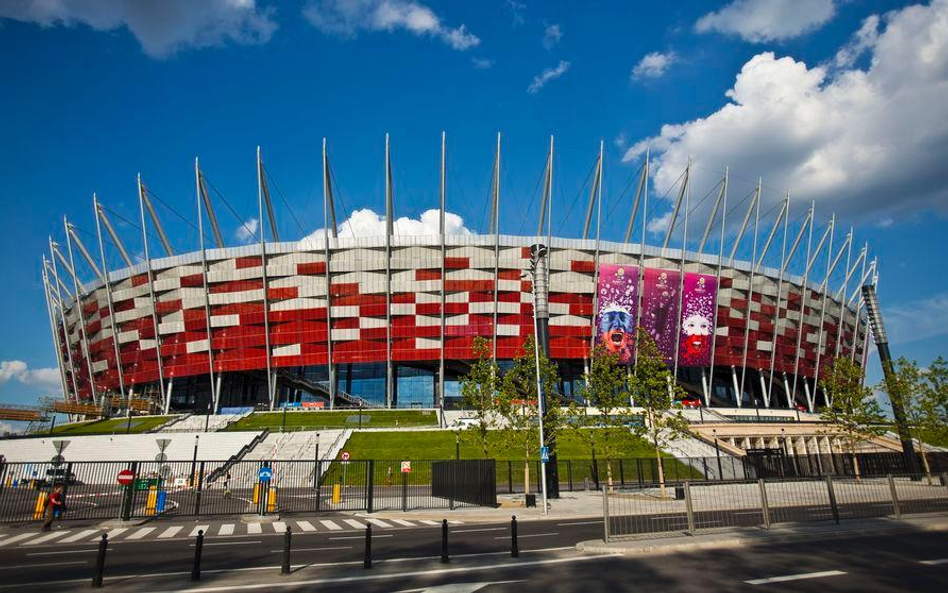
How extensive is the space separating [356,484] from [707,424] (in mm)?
38122

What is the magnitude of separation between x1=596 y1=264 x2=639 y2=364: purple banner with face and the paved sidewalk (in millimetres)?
62947

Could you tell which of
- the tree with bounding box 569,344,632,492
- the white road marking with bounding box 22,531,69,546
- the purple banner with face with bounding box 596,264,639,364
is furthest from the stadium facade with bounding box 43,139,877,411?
the white road marking with bounding box 22,531,69,546

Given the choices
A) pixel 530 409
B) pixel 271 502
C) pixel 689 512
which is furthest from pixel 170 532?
pixel 530 409

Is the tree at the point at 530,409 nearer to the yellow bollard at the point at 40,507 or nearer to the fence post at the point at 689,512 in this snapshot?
the fence post at the point at 689,512

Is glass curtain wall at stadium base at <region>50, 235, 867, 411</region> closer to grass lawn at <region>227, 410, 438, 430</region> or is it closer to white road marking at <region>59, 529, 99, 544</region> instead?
grass lawn at <region>227, 410, 438, 430</region>

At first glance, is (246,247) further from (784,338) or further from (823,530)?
(784,338)

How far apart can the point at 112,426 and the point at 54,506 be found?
55289mm

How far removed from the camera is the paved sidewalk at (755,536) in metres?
12.6

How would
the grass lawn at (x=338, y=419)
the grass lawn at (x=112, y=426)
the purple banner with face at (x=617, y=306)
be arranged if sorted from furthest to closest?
the purple banner with face at (x=617, y=306) → the grass lawn at (x=112, y=426) → the grass lawn at (x=338, y=419)

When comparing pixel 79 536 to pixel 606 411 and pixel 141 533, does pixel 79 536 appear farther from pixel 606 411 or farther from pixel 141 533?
pixel 606 411

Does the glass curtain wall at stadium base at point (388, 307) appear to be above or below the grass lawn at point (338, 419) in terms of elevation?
above

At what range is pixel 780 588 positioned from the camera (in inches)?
347

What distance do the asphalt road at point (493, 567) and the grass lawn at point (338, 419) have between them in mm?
45317

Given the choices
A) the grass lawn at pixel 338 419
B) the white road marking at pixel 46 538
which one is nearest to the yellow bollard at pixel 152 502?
the white road marking at pixel 46 538
